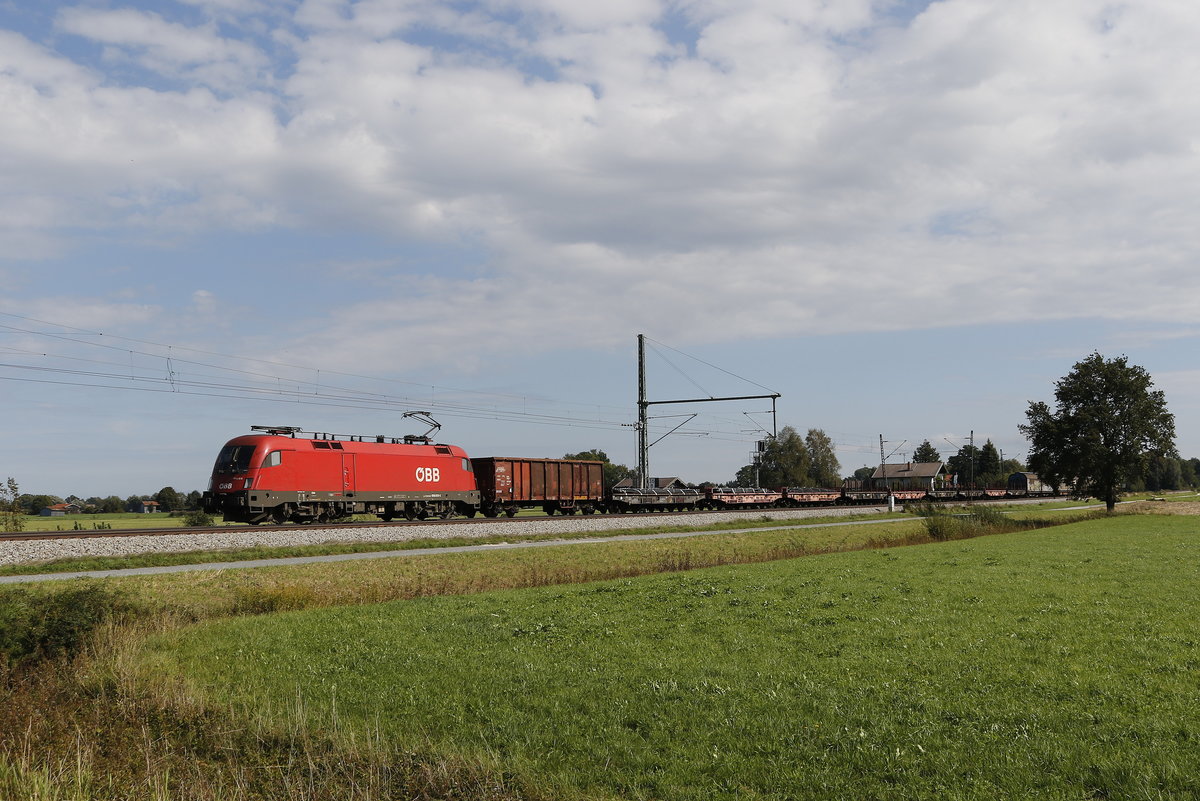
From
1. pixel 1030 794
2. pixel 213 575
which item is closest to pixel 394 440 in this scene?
pixel 213 575

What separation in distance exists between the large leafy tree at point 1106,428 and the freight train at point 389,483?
29.0m

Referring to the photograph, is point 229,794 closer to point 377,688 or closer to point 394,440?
point 377,688

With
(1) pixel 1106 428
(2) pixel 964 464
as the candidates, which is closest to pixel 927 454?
(2) pixel 964 464

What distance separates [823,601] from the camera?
16750 millimetres

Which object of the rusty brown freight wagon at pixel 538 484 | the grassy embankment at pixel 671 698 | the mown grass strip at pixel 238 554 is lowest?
the grassy embankment at pixel 671 698

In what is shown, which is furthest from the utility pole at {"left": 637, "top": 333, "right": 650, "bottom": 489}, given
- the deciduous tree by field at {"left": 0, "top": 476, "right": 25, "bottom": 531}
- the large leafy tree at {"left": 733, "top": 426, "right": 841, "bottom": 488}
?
the large leafy tree at {"left": 733, "top": 426, "right": 841, "bottom": 488}

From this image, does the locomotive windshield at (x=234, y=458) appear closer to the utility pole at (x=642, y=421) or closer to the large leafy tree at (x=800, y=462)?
the utility pole at (x=642, y=421)

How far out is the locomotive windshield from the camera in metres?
40.6

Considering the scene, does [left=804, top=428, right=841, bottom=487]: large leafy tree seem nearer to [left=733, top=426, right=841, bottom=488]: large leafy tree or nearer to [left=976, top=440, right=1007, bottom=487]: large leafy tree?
[left=733, top=426, right=841, bottom=488]: large leafy tree

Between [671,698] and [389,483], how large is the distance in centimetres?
3888

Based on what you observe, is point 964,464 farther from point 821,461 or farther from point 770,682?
point 770,682

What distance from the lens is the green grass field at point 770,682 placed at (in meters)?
8.40

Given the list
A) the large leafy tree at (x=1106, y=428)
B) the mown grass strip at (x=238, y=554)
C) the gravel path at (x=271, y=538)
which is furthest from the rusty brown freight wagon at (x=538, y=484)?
the large leafy tree at (x=1106, y=428)

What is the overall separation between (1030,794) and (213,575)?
889 inches
